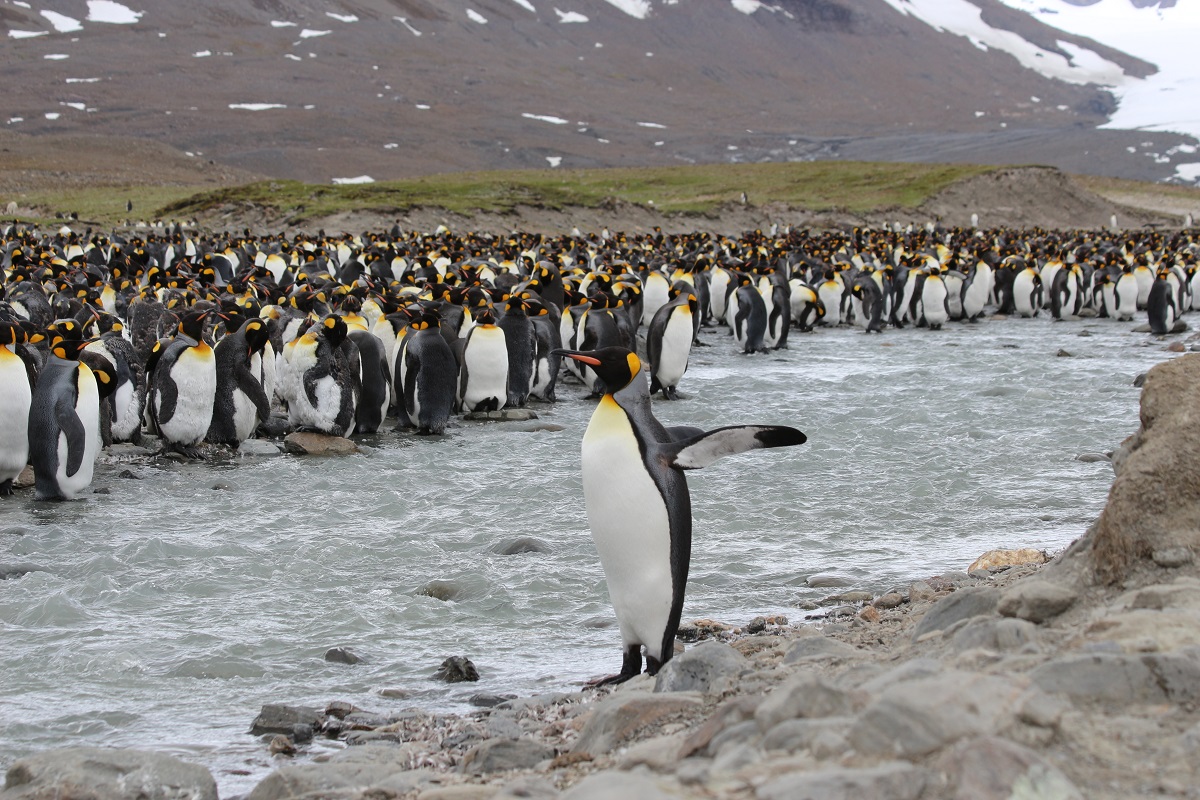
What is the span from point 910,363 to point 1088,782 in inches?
471

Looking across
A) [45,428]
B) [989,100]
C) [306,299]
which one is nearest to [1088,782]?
[45,428]

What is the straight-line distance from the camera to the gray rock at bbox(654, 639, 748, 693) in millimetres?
3285

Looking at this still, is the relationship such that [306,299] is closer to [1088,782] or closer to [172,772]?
[172,772]

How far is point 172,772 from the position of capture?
302 cm

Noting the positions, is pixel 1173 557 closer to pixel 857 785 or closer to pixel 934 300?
pixel 857 785

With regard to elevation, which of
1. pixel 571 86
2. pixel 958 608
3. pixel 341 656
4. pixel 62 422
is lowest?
pixel 341 656

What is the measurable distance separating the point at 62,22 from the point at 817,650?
107990mm

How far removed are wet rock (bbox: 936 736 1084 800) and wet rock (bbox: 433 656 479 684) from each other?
2532 mm

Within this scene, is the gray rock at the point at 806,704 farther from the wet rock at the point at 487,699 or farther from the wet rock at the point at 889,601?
the wet rock at the point at 889,601

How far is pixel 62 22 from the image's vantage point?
96750 mm

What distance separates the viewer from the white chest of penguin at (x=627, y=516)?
4.17 metres

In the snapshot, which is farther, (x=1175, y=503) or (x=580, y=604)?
(x=580, y=604)

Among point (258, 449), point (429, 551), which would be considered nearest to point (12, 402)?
point (258, 449)

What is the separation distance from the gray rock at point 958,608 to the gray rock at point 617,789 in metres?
1.48
